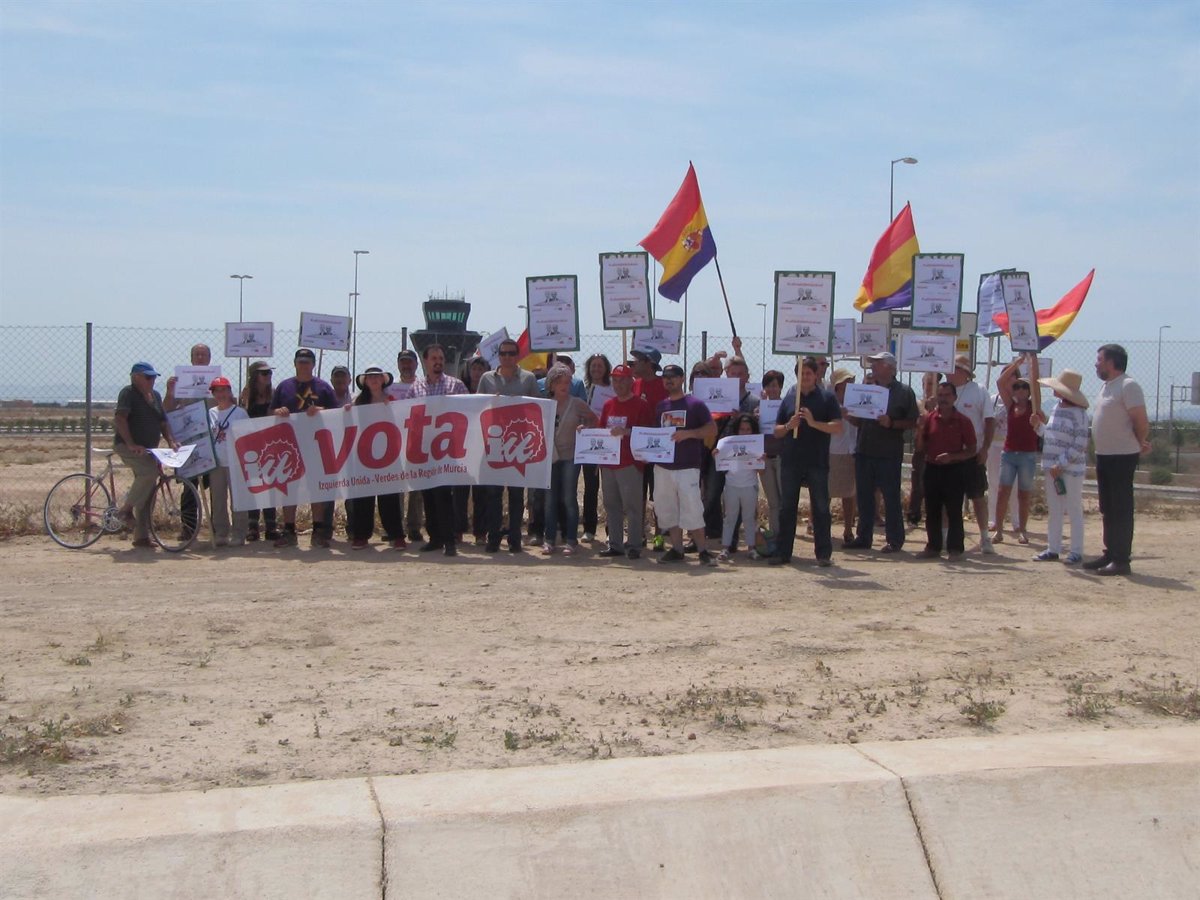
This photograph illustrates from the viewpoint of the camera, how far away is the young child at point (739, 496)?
39.2 feet

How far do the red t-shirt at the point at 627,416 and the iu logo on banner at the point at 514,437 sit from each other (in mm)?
721

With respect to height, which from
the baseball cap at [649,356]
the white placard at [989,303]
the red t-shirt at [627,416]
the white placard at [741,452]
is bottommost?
the white placard at [741,452]

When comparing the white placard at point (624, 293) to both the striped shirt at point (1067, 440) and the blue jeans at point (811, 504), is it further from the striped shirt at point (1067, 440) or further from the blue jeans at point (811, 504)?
the striped shirt at point (1067, 440)

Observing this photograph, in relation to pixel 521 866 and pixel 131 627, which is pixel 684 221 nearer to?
pixel 131 627

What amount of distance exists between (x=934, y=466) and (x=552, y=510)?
3.79 meters

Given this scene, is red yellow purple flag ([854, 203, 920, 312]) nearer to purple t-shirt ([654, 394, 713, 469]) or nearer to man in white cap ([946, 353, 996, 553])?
man in white cap ([946, 353, 996, 553])

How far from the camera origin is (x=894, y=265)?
16328 millimetres

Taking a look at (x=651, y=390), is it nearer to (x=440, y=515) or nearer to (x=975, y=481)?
(x=440, y=515)

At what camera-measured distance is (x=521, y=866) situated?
479 cm

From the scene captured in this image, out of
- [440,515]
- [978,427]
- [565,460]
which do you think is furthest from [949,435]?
[440,515]

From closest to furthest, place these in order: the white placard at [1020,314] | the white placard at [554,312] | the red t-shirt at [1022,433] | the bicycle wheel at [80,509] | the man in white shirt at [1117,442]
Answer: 1. the man in white shirt at [1117,442]
2. the bicycle wheel at [80,509]
3. the red t-shirt at [1022,433]
4. the white placard at [1020,314]
5. the white placard at [554,312]

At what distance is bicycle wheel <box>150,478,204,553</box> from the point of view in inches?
492

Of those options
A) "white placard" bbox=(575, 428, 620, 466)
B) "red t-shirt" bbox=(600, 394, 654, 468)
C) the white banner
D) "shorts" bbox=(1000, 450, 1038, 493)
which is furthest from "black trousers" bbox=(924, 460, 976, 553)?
the white banner

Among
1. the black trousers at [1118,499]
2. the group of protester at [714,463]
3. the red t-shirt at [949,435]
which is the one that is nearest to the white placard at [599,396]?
the group of protester at [714,463]
